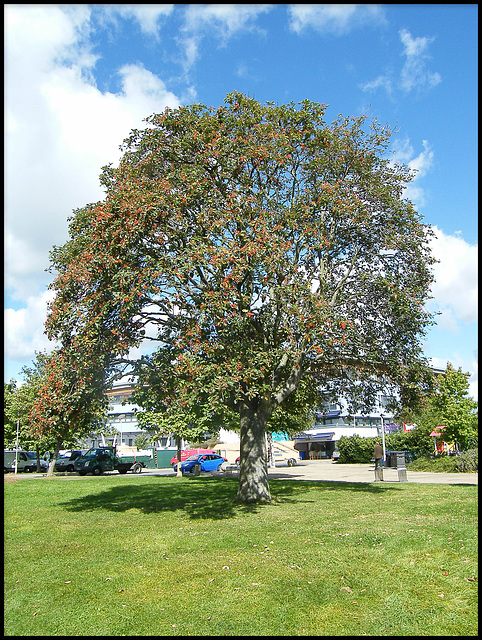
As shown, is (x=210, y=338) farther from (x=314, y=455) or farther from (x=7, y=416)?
(x=314, y=455)

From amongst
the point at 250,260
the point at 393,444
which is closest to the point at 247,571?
the point at 250,260

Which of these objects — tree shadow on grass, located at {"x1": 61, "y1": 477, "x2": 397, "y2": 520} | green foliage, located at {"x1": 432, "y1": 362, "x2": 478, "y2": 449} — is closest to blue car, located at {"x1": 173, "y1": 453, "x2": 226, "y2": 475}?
tree shadow on grass, located at {"x1": 61, "y1": 477, "x2": 397, "y2": 520}

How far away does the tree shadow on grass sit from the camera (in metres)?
14.9

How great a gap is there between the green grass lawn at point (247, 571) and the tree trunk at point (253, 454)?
136 cm

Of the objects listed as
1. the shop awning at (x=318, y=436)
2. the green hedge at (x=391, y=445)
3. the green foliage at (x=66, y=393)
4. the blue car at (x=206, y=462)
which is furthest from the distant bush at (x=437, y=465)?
the shop awning at (x=318, y=436)

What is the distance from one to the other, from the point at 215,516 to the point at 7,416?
114 ft

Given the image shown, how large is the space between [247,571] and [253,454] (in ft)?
26.8

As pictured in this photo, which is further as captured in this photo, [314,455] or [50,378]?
[314,455]

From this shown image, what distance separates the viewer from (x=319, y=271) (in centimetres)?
1677

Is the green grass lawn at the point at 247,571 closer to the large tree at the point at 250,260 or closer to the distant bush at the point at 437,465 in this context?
the large tree at the point at 250,260

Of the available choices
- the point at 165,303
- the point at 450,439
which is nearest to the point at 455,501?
the point at 165,303

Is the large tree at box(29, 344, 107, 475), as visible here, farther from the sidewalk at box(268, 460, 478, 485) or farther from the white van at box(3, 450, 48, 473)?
the white van at box(3, 450, 48, 473)

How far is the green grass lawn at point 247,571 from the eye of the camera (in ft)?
19.9

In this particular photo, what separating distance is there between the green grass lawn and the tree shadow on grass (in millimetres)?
394
